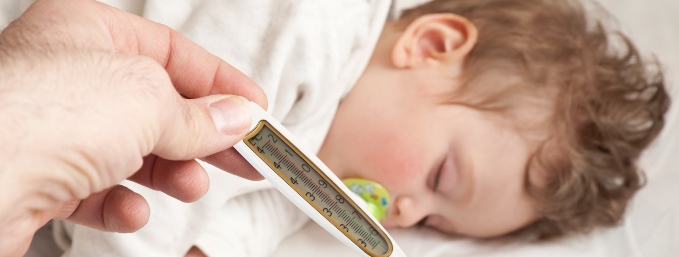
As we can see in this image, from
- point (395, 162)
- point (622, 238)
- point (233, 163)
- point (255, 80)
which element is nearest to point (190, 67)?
point (233, 163)

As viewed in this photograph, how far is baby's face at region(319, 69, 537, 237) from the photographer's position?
45.9 inches

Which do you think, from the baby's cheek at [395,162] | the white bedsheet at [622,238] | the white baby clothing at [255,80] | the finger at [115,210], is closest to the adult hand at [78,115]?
the finger at [115,210]

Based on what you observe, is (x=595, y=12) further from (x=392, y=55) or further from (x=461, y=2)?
(x=392, y=55)

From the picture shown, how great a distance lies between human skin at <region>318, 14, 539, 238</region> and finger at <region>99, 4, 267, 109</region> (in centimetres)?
39

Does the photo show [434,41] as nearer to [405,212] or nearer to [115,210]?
[405,212]

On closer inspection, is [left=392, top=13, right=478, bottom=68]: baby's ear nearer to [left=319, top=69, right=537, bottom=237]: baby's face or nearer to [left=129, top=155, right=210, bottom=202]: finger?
[left=319, top=69, right=537, bottom=237]: baby's face

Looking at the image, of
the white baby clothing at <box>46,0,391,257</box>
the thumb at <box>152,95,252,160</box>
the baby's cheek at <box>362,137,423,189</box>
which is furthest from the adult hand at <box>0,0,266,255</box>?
the baby's cheek at <box>362,137,423,189</box>

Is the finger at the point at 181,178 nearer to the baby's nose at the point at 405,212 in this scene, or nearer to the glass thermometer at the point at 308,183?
the glass thermometer at the point at 308,183

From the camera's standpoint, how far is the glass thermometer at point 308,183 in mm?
738

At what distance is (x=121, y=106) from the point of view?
1.75ft

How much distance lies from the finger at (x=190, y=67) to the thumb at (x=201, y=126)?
127mm

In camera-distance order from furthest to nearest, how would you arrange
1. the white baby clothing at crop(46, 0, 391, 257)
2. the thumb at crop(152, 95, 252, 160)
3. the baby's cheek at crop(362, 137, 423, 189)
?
the baby's cheek at crop(362, 137, 423, 189) < the white baby clothing at crop(46, 0, 391, 257) < the thumb at crop(152, 95, 252, 160)

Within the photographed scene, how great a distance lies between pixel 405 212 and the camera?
3.93ft

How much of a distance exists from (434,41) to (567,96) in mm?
281
